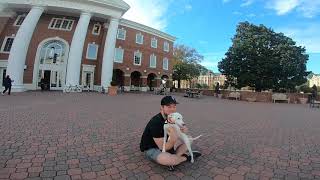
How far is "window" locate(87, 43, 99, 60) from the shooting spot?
35594 millimetres

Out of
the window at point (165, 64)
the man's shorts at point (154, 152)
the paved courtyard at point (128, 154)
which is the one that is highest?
the window at point (165, 64)

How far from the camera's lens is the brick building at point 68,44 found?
95.4 ft

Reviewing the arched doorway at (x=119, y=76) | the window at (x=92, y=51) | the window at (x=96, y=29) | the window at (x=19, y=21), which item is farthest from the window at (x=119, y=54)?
the window at (x=19, y=21)

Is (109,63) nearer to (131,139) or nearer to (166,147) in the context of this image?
(131,139)

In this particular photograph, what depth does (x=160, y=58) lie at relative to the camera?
43.4 metres

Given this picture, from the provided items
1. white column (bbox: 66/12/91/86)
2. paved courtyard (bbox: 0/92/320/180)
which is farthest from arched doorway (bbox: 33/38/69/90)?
paved courtyard (bbox: 0/92/320/180)

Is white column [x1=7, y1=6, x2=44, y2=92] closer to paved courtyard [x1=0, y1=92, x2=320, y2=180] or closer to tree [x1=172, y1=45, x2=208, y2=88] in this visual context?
paved courtyard [x1=0, y1=92, x2=320, y2=180]

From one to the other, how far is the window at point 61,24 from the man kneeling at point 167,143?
32.7m

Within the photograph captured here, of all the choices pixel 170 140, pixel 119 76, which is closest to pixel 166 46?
pixel 119 76

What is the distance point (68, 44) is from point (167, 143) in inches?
1273

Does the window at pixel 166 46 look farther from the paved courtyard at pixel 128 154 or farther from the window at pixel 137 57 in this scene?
the paved courtyard at pixel 128 154

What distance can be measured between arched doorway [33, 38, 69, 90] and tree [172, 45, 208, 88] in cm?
2674

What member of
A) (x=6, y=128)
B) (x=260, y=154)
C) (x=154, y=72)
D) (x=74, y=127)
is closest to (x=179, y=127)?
(x=260, y=154)

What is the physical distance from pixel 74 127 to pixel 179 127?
169 inches
